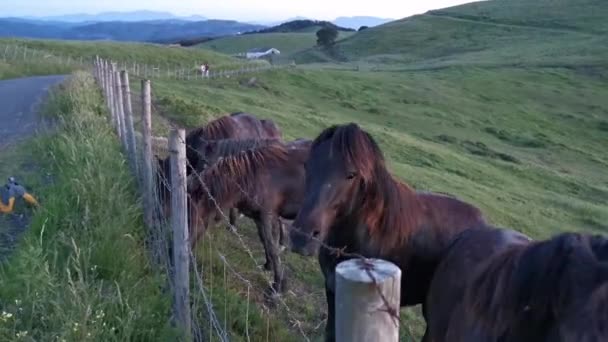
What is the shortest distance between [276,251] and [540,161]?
1949cm

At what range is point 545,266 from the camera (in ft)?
7.06

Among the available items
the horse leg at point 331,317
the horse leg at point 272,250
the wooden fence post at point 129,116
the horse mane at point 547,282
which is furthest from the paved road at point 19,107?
the horse mane at point 547,282

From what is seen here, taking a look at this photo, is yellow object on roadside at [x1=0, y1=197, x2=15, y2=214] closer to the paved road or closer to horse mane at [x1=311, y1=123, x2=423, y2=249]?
horse mane at [x1=311, y1=123, x2=423, y2=249]

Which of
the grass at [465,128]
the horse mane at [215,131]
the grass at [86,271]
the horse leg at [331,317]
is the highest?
the horse mane at [215,131]

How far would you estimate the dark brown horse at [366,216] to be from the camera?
12.4 ft

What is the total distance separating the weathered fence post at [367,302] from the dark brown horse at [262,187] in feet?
13.6

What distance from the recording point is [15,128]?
1231cm

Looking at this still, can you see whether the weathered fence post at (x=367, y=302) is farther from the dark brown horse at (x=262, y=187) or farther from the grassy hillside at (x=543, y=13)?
the grassy hillside at (x=543, y=13)

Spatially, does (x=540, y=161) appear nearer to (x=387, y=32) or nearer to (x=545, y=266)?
(x=545, y=266)

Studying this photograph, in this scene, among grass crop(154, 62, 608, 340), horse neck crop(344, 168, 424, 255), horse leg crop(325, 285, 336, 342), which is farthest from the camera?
grass crop(154, 62, 608, 340)

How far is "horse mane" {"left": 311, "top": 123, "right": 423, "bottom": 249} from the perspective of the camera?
383 centimetres

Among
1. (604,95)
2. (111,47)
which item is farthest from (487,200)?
(111,47)

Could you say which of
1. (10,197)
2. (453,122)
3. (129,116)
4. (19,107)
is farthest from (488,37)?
(10,197)

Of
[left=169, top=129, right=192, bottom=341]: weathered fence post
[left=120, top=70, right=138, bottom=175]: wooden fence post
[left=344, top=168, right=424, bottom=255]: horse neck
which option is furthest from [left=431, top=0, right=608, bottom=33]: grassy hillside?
[left=169, top=129, right=192, bottom=341]: weathered fence post
